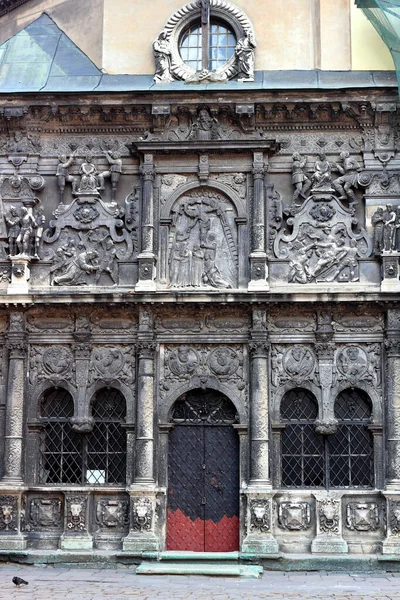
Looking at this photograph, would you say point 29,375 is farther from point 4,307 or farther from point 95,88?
point 95,88

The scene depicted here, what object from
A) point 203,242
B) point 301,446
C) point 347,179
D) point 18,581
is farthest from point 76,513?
point 347,179

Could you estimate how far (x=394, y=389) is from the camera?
14977 mm

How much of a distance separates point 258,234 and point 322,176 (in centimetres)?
156

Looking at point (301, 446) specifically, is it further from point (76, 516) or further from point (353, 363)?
point (76, 516)

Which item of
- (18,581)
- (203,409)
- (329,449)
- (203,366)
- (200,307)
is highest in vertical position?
(200,307)

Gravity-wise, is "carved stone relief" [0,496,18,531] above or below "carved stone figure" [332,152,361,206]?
below

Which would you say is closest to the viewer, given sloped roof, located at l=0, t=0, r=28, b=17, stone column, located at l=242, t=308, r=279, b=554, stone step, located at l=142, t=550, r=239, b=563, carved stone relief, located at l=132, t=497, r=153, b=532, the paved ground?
the paved ground

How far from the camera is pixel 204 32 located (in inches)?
652

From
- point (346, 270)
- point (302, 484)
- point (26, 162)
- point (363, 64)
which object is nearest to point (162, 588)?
point (302, 484)

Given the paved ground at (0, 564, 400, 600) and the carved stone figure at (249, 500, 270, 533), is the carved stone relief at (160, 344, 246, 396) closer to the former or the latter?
the carved stone figure at (249, 500, 270, 533)

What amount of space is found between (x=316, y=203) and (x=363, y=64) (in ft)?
9.15

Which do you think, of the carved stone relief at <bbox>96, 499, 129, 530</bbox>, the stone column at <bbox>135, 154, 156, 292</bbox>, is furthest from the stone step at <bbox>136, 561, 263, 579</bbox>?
the stone column at <bbox>135, 154, 156, 292</bbox>

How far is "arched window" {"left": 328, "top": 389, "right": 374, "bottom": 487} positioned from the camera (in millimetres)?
14977

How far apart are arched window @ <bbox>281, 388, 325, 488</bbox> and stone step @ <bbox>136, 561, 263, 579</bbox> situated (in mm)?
1757
